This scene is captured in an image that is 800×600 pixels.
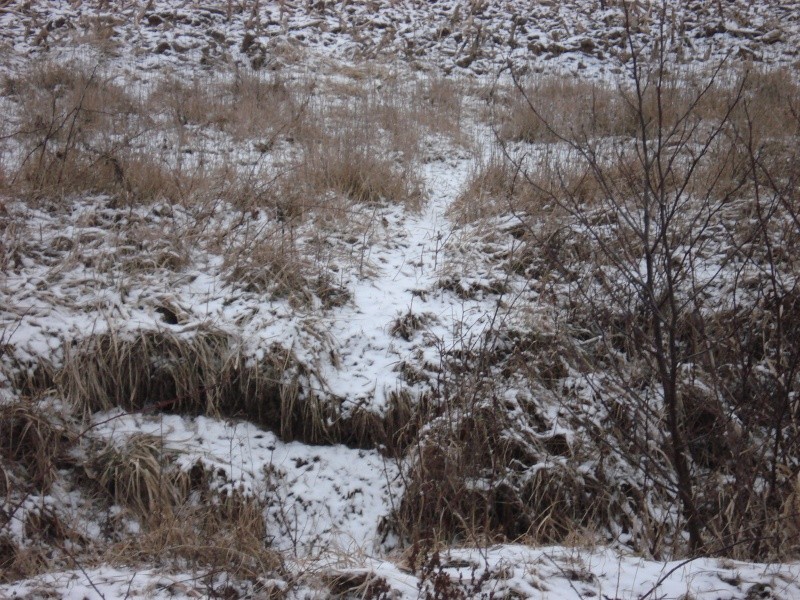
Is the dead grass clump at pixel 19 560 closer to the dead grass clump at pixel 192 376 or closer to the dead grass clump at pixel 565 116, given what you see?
the dead grass clump at pixel 192 376

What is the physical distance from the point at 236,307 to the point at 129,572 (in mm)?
1976

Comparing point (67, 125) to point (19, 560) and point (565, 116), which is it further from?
point (565, 116)

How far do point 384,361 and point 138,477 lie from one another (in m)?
1.64

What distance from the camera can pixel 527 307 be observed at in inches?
156

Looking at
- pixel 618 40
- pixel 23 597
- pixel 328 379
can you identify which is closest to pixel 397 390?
pixel 328 379

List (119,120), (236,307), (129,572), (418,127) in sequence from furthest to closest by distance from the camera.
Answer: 1. (418,127)
2. (119,120)
3. (236,307)
4. (129,572)

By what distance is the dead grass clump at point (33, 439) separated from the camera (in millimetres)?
2969

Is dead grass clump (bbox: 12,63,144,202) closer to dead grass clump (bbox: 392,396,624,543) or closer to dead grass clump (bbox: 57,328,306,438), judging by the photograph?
dead grass clump (bbox: 57,328,306,438)

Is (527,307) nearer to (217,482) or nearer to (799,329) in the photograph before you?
(799,329)

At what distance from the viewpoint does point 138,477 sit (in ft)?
9.87

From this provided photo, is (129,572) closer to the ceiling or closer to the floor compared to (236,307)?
closer to the floor

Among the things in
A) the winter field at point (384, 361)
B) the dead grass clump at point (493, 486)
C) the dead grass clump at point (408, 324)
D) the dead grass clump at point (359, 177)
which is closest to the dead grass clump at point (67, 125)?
the winter field at point (384, 361)

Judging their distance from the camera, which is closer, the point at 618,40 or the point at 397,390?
the point at 397,390

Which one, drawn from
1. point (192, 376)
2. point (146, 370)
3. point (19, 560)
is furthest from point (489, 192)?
point (19, 560)
